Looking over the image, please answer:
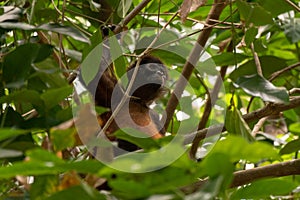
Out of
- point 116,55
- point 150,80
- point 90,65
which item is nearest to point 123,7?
point 116,55

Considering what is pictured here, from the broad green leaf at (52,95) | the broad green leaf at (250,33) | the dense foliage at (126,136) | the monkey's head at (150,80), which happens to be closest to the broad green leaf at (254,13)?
the dense foliage at (126,136)

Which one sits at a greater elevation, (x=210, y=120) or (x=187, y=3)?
(x=187, y=3)

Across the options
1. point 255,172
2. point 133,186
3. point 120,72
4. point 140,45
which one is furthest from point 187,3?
point 133,186

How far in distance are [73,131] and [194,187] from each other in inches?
17.2

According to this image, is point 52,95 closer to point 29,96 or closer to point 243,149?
point 29,96

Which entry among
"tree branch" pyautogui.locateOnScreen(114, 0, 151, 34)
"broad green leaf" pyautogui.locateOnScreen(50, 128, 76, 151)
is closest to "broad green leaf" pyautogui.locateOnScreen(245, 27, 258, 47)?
"tree branch" pyautogui.locateOnScreen(114, 0, 151, 34)

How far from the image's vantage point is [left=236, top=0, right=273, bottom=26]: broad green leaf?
992 millimetres

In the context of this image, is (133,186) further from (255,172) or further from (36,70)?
(255,172)

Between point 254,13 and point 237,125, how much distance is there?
0.22m

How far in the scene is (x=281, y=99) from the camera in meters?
0.97

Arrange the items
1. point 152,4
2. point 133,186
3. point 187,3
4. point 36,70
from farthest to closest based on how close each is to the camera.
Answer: point 152,4 → point 187,3 → point 36,70 → point 133,186

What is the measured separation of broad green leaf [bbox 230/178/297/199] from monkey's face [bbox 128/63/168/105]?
1217 millimetres

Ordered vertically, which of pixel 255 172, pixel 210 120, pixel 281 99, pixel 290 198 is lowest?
pixel 290 198

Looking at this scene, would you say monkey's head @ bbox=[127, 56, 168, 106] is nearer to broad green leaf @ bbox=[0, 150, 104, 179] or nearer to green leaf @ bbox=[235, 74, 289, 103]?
green leaf @ bbox=[235, 74, 289, 103]
